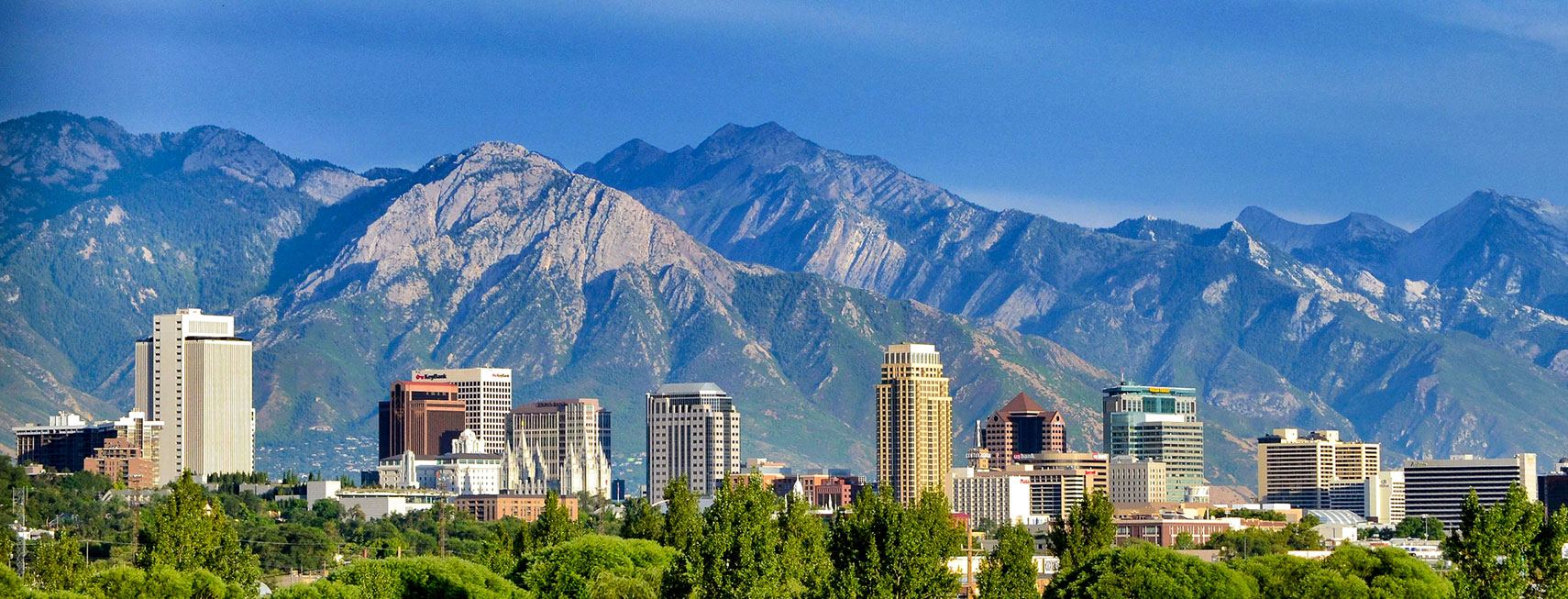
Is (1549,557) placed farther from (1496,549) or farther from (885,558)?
(885,558)

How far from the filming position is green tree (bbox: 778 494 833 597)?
401ft

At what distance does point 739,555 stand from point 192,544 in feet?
154

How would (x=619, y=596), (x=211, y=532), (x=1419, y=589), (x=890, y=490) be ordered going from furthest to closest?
(x=1419, y=589) → (x=211, y=532) → (x=619, y=596) → (x=890, y=490)

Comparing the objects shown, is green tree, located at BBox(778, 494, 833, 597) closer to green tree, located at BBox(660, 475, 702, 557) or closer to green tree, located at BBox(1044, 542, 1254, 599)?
green tree, located at BBox(1044, 542, 1254, 599)

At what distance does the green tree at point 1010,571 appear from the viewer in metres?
148

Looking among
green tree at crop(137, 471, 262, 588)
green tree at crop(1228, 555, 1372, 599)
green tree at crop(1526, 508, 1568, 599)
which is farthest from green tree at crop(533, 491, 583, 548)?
green tree at crop(1526, 508, 1568, 599)

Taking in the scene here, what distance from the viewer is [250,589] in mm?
153000

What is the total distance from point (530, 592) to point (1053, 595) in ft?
108

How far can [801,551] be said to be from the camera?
12700cm

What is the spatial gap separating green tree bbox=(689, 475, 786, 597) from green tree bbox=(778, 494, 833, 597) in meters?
0.59

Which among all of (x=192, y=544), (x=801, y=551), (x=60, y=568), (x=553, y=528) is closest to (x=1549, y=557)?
(x=801, y=551)

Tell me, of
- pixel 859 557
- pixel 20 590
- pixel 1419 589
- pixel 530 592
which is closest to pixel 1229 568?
pixel 1419 589

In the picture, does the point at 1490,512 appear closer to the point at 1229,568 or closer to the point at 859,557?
the point at 859,557

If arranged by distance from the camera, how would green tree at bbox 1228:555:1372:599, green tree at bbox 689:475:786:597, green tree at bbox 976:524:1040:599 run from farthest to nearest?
1. green tree at bbox 1228:555:1372:599
2. green tree at bbox 976:524:1040:599
3. green tree at bbox 689:475:786:597
